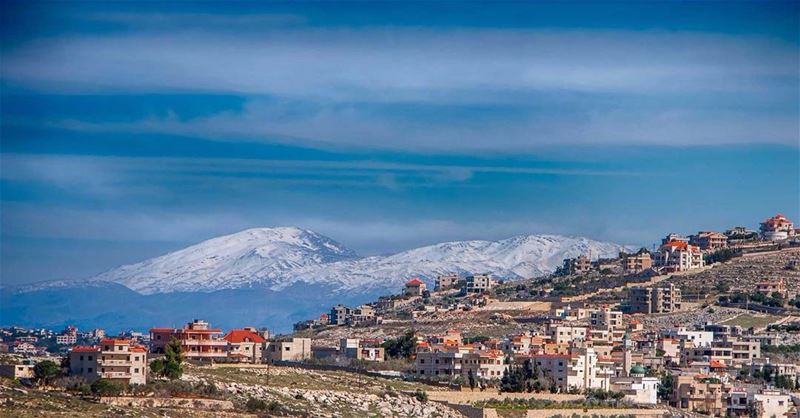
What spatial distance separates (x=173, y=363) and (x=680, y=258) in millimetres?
61795

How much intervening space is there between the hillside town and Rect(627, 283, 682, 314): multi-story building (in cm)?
13

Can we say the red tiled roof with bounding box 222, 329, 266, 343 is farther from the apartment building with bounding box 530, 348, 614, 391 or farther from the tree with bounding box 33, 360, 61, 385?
the tree with bounding box 33, 360, 61, 385

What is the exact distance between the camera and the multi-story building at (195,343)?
243 feet

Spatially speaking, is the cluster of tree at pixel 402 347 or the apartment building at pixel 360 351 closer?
the apartment building at pixel 360 351

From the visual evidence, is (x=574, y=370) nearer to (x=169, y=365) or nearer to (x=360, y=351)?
(x=360, y=351)

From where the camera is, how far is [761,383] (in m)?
83.0

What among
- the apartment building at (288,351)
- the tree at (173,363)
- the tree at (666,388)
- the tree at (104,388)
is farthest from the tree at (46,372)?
the tree at (666,388)

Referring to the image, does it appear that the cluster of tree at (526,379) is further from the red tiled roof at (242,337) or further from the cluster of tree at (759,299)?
the cluster of tree at (759,299)

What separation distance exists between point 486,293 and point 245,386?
60.8m

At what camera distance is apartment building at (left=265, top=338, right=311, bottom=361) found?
80.8 m

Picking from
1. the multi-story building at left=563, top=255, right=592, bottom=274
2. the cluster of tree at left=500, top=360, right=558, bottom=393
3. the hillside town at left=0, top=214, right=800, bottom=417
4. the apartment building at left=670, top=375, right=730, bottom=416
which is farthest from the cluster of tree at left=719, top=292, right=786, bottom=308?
the cluster of tree at left=500, top=360, right=558, bottom=393

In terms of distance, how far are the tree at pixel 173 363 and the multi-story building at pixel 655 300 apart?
148 feet

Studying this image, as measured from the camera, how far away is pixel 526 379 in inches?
2869

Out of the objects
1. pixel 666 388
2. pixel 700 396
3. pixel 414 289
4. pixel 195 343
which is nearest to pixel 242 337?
pixel 195 343
